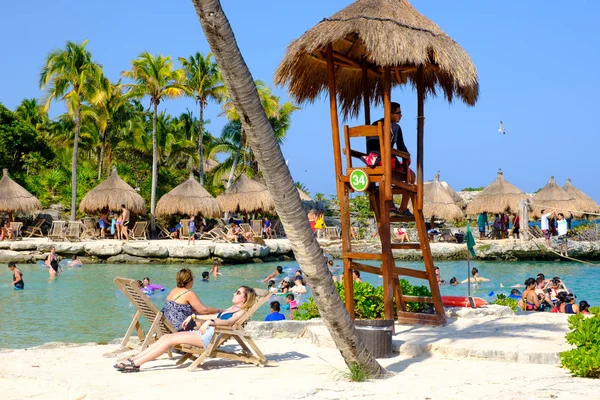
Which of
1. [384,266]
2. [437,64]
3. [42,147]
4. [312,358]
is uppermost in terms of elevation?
[42,147]

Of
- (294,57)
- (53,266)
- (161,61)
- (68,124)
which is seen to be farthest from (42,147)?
(294,57)

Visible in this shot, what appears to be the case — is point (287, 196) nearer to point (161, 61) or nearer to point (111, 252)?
point (111, 252)

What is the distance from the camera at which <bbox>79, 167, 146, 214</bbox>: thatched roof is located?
31.7m

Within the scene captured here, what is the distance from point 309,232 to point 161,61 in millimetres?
32810

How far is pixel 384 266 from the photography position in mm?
8000

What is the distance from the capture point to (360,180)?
7.92m

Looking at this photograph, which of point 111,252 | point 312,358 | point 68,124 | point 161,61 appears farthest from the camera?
point 68,124

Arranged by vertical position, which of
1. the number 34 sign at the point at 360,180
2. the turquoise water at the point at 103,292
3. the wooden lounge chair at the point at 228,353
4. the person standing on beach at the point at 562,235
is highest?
the number 34 sign at the point at 360,180

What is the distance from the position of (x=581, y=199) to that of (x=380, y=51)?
102 feet

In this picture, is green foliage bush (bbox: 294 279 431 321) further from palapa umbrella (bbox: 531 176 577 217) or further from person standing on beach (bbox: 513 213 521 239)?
palapa umbrella (bbox: 531 176 577 217)

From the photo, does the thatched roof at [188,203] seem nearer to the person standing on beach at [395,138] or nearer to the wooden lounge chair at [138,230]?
the wooden lounge chair at [138,230]

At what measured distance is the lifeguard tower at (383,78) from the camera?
7.69 meters

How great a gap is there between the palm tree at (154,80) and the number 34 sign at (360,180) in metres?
28.6

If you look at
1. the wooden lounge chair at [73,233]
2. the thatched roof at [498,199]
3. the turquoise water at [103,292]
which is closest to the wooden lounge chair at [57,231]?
the wooden lounge chair at [73,233]
